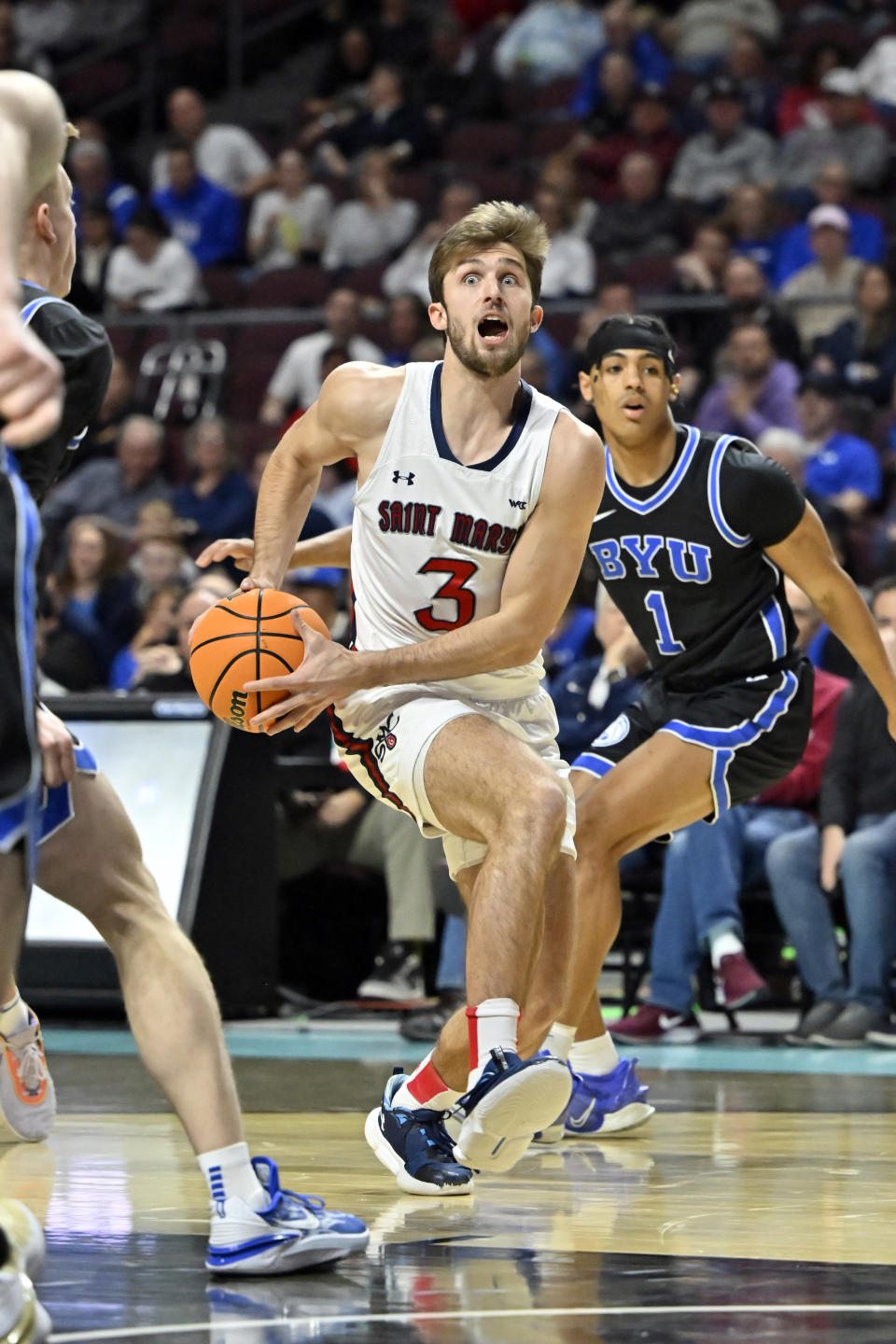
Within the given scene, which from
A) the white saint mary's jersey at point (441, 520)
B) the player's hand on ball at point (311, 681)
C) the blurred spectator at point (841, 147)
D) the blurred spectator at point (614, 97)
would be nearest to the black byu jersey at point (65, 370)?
the player's hand on ball at point (311, 681)

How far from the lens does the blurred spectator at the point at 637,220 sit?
528 inches

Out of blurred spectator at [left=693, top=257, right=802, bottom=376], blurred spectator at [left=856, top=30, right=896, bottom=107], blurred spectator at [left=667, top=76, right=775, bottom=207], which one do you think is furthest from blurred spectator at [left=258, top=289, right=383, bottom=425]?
blurred spectator at [left=856, top=30, right=896, bottom=107]

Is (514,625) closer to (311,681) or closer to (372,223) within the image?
(311,681)

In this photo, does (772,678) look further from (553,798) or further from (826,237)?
(826,237)

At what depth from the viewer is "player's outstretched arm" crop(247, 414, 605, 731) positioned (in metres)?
4.34

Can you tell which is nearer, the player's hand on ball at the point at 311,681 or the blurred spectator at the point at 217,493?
the player's hand on ball at the point at 311,681

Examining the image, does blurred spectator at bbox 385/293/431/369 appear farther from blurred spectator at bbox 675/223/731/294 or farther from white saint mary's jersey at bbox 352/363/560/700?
white saint mary's jersey at bbox 352/363/560/700

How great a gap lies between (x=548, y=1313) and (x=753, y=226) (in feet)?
35.4

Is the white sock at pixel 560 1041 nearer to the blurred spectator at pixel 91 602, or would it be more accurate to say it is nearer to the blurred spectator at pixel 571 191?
the blurred spectator at pixel 91 602

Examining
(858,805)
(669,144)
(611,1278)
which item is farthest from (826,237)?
(611,1278)

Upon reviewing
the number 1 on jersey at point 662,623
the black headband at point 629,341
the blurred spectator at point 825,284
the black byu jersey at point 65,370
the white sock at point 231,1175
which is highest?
the blurred spectator at point 825,284

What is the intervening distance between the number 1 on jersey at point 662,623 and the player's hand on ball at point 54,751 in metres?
2.90

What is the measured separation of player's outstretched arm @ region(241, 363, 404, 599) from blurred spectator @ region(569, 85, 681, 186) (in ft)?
32.6

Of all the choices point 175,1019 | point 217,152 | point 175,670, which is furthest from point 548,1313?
point 217,152
